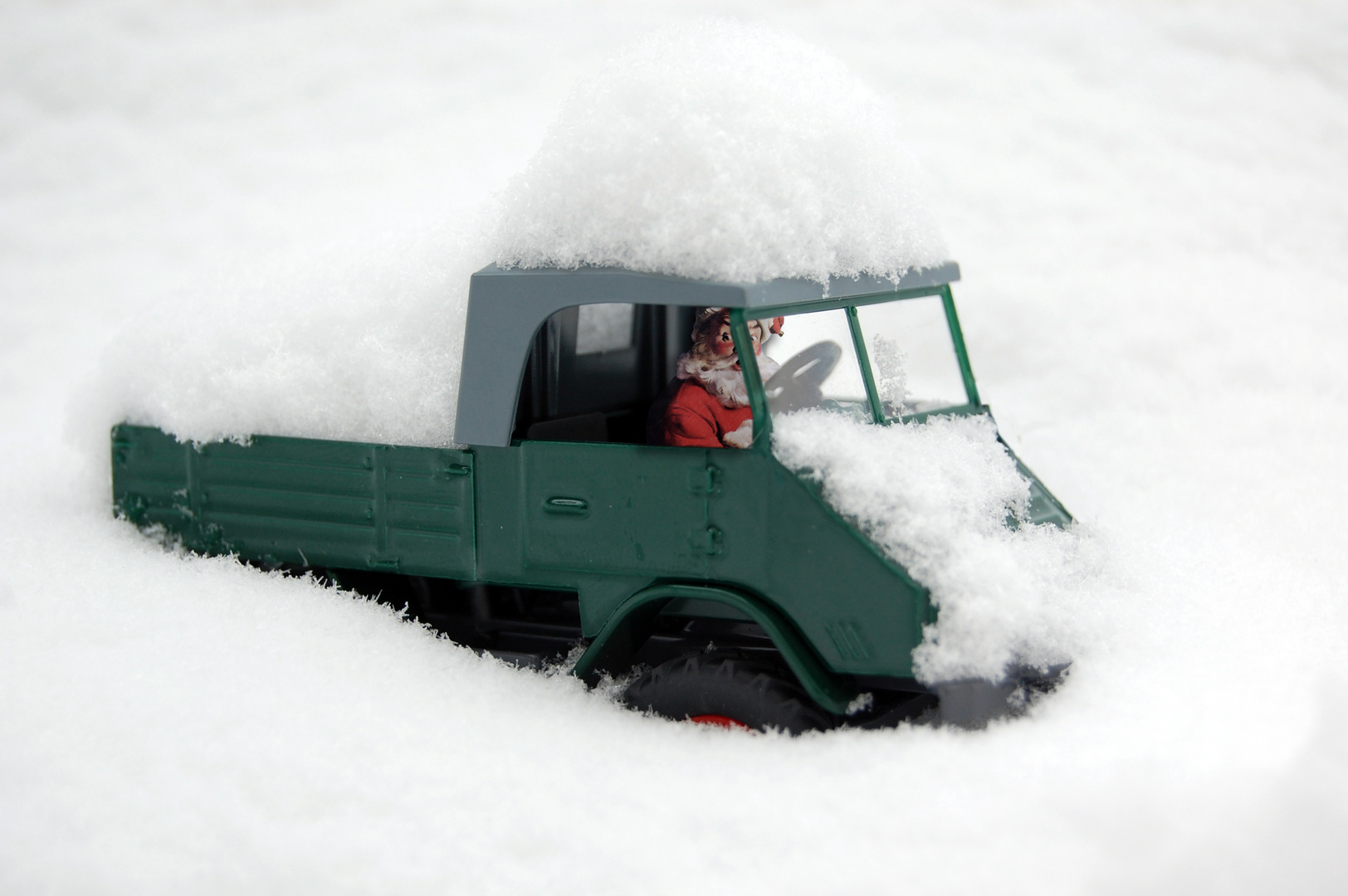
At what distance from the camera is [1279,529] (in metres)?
6.01

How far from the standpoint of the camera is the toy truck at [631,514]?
3992mm

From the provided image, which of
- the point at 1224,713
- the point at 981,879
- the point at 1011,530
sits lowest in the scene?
the point at 981,879

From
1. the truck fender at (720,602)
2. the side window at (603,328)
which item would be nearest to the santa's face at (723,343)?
the side window at (603,328)

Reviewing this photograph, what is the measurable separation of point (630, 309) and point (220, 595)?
2182 millimetres

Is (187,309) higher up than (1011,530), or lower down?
higher up

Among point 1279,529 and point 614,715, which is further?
point 1279,529

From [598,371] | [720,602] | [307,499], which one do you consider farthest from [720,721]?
[307,499]

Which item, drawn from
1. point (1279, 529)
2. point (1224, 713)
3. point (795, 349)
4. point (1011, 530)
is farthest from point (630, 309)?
point (1279, 529)

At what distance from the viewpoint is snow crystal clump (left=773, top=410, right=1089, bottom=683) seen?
3820mm

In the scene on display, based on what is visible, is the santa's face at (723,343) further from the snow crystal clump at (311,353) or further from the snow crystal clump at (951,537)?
the snow crystal clump at (311,353)

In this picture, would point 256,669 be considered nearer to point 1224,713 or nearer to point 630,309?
point 630,309

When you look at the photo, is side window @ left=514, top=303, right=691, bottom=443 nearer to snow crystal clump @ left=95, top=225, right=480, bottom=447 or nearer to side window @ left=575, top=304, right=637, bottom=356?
side window @ left=575, top=304, right=637, bottom=356

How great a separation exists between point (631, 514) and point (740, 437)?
0.50 m

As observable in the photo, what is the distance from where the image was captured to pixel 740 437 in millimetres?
4391
